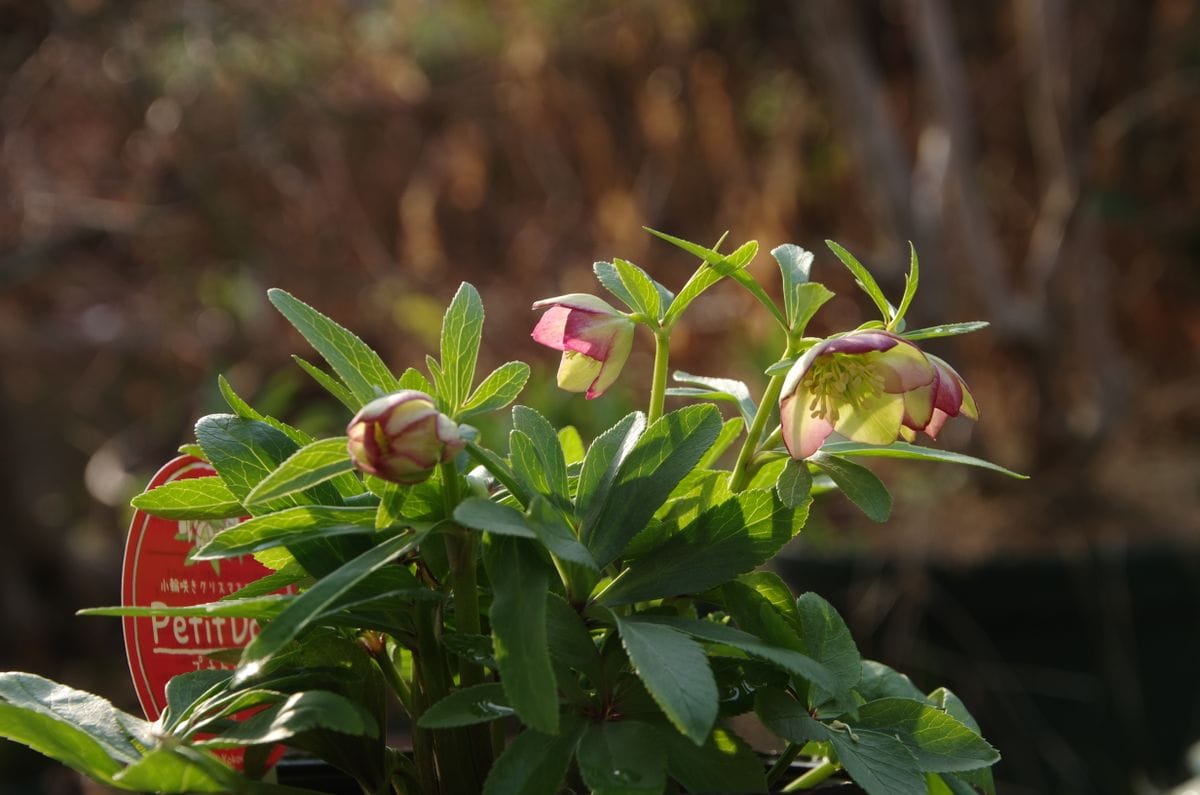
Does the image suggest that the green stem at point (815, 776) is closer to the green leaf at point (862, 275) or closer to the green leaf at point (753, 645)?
the green leaf at point (753, 645)

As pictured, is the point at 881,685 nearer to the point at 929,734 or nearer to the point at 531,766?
the point at 929,734

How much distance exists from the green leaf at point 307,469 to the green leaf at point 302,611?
0.03 meters

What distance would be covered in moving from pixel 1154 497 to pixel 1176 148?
0.83 metres

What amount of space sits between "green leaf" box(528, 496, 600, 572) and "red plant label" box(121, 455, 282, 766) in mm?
204

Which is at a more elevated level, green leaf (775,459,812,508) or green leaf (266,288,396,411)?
green leaf (266,288,396,411)

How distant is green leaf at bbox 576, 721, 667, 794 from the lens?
15.8 inches

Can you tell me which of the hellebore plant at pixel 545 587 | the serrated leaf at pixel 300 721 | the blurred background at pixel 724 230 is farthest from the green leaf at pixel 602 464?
the blurred background at pixel 724 230

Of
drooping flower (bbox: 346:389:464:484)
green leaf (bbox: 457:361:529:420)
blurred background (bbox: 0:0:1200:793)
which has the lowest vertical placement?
blurred background (bbox: 0:0:1200:793)

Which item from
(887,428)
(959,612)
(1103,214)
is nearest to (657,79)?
(1103,214)

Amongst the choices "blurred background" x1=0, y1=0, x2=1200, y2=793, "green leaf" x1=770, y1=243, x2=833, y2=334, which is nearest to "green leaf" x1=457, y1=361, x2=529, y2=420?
"green leaf" x1=770, y1=243, x2=833, y2=334

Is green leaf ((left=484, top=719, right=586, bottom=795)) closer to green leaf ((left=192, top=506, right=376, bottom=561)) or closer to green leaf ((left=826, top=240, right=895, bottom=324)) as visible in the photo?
green leaf ((left=192, top=506, right=376, bottom=561))

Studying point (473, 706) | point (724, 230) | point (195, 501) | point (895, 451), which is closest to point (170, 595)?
point (195, 501)

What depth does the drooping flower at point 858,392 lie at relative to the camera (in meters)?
0.45

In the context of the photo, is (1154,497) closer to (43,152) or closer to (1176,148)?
(1176,148)
